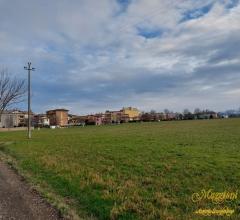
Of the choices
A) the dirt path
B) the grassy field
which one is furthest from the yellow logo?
the dirt path

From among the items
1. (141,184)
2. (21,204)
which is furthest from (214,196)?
(21,204)

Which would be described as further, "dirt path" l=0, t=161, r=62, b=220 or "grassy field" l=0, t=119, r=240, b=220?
"grassy field" l=0, t=119, r=240, b=220

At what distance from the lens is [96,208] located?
28.5ft

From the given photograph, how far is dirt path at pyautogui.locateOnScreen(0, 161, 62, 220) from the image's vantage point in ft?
26.4

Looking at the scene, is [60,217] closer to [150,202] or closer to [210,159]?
[150,202]

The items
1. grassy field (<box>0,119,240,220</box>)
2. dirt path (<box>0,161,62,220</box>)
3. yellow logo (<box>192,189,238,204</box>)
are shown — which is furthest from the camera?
yellow logo (<box>192,189,238,204</box>)

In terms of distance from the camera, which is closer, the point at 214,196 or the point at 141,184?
the point at 214,196

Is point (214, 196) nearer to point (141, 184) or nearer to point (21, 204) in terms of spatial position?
point (141, 184)

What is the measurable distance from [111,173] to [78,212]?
5.57m

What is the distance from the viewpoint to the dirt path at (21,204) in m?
8.05

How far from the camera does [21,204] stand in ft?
30.1

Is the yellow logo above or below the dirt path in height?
above

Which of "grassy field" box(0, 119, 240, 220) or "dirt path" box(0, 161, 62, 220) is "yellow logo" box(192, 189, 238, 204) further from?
"dirt path" box(0, 161, 62, 220)

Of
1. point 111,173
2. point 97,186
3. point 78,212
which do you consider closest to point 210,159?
point 111,173
